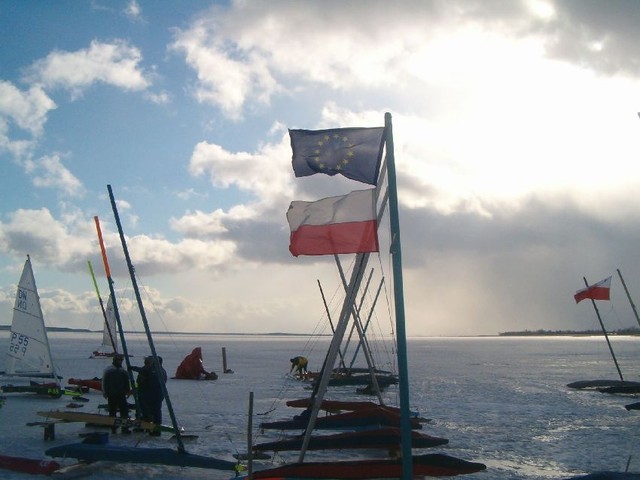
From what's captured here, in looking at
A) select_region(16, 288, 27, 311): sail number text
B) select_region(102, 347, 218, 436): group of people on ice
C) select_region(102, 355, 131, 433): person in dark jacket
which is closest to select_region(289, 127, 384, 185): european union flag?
select_region(102, 347, 218, 436): group of people on ice

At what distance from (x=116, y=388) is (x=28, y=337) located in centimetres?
1155

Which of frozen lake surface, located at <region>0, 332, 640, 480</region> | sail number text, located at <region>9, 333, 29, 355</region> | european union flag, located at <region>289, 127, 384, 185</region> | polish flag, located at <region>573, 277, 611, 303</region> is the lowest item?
frozen lake surface, located at <region>0, 332, 640, 480</region>

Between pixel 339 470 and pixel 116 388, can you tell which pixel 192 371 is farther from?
pixel 339 470

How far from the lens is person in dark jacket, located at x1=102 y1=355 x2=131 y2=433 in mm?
16886

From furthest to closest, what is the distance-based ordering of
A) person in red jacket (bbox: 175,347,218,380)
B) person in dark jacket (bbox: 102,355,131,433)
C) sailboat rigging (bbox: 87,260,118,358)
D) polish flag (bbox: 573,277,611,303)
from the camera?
person in red jacket (bbox: 175,347,218,380) → polish flag (bbox: 573,277,611,303) → sailboat rigging (bbox: 87,260,118,358) → person in dark jacket (bbox: 102,355,131,433)

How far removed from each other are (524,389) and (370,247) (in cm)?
2587

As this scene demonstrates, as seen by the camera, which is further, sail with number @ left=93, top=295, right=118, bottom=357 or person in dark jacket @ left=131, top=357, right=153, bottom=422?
sail with number @ left=93, top=295, right=118, bottom=357

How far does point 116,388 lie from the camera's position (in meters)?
16.9

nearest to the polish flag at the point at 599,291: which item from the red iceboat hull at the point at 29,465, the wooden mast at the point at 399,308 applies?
the wooden mast at the point at 399,308

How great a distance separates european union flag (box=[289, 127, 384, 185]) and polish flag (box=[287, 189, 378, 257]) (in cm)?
46

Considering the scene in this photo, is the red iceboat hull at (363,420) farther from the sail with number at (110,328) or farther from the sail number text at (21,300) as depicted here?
the sail number text at (21,300)

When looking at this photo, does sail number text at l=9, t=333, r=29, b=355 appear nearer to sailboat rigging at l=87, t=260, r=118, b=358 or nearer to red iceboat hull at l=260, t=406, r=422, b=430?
sailboat rigging at l=87, t=260, r=118, b=358

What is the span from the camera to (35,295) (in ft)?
86.5

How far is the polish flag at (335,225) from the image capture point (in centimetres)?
1038
